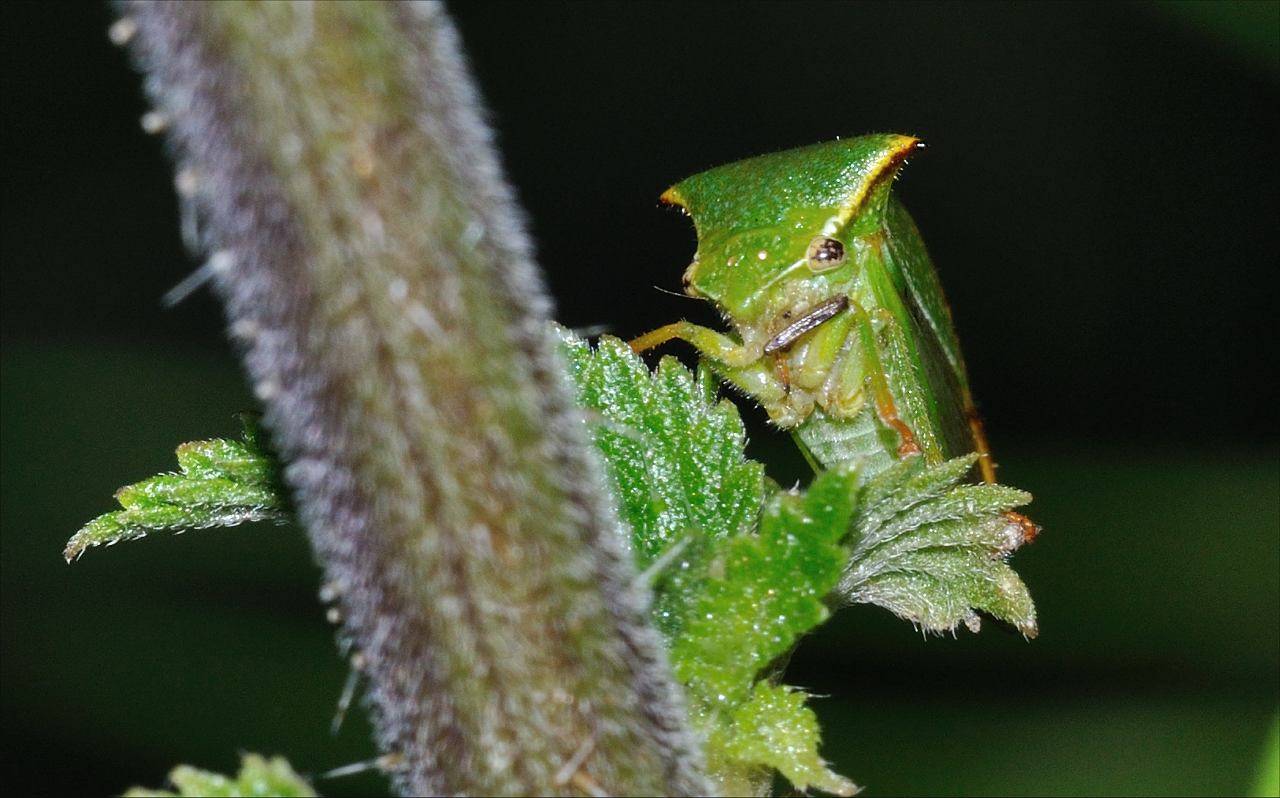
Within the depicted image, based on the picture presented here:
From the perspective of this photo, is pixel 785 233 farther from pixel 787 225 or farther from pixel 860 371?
pixel 860 371

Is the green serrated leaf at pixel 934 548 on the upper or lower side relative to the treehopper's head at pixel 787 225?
lower

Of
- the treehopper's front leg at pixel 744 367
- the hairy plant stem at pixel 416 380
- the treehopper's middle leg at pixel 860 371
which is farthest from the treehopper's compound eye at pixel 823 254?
the hairy plant stem at pixel 416 380

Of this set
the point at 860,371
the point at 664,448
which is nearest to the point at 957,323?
the point at 860,371

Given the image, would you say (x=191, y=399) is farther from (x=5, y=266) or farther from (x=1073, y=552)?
(x=1073, y=552)

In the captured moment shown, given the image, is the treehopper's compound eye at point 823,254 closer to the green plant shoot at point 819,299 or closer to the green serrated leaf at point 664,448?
the green plant shoot at point 819,299

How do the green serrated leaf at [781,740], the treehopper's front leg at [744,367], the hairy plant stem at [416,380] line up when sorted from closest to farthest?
the hairy plant stem at [416,380] < the green serrated leaf at [781,740] < the treehopper's front leg at [744,367]

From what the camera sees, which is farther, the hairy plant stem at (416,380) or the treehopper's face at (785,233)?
the treehopper's face at (785,233)

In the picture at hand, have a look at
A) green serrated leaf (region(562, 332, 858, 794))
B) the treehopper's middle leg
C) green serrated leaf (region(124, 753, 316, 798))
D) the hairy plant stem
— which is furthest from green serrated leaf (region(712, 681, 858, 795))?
the treehopper's middle leg
